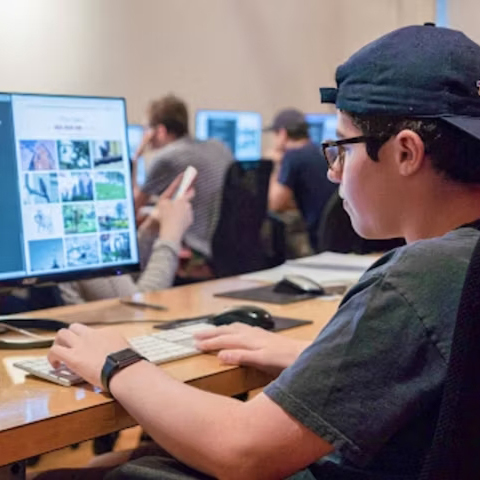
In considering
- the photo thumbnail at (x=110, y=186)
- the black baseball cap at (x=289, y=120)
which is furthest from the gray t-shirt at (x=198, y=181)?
the photo thumbnail at (x=110, y=186)

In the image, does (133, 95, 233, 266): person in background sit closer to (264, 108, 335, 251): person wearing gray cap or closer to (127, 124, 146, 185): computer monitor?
(127, 124, 146, 185): computer monitor

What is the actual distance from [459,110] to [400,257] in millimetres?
225

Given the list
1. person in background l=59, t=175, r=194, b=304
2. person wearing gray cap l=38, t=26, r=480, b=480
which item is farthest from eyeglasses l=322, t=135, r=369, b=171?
person in background l=59, t=175, r=194, b=304

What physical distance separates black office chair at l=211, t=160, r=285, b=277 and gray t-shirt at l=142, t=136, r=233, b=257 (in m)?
0.21

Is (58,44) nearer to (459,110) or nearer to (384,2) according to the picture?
(384,2)

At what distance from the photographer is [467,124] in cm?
106

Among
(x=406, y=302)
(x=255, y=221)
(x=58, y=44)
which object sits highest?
(x=58, y=44)

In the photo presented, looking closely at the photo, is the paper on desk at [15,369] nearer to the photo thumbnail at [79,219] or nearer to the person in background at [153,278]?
the photo thumbnail at [79,219]

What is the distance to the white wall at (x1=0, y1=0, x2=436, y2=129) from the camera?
4.77 m

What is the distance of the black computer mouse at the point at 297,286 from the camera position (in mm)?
1968

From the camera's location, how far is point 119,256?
1.75 meters

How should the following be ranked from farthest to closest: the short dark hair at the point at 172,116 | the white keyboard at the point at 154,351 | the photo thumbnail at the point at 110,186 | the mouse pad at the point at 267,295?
the short dark hair at the point at 172,116 < the mouse pad at the point at 267,295 < the photo thumbnail at the point at 110,186 < the white keyboard at the point at 154,351

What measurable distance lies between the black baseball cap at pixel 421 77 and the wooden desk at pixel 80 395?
0.47 meters

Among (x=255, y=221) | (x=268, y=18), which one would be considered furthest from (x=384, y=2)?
(x=255, y=221)
